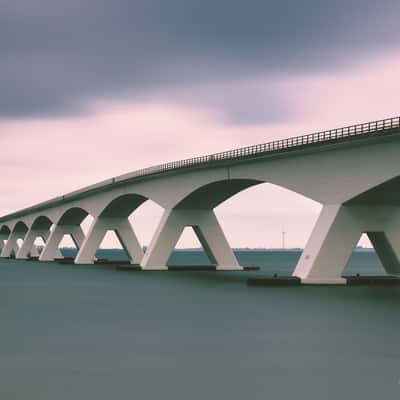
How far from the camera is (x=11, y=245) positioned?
16312 centimetres

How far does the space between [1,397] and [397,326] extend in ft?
52.6

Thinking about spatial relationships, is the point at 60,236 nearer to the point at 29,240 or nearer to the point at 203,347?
the point at 29,240

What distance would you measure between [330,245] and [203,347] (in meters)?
23.0

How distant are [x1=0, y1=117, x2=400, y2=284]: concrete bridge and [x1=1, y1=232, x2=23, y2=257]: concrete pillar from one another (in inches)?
3268

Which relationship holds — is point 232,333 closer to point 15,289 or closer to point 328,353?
point 328,353

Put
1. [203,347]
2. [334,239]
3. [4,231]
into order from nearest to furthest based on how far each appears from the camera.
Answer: [203,347], [334,239], [4,231]

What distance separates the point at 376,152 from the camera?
39.4 metres

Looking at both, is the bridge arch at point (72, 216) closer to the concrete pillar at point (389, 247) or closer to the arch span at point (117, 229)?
the arch span at point (117, 229)

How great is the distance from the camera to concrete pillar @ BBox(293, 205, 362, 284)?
141 ft

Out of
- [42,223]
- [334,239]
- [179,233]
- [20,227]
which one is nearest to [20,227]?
[20,227]

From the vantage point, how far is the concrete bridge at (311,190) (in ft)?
133

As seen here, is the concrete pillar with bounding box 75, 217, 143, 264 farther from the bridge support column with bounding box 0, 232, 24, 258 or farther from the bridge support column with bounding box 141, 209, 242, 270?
the bridge support column with bounding box 0, 232, 24, 258

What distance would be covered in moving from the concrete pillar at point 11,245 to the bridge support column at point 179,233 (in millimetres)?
96968

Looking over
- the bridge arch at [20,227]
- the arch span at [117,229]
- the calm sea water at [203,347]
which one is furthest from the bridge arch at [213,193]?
the bridge arch at [20,227]
